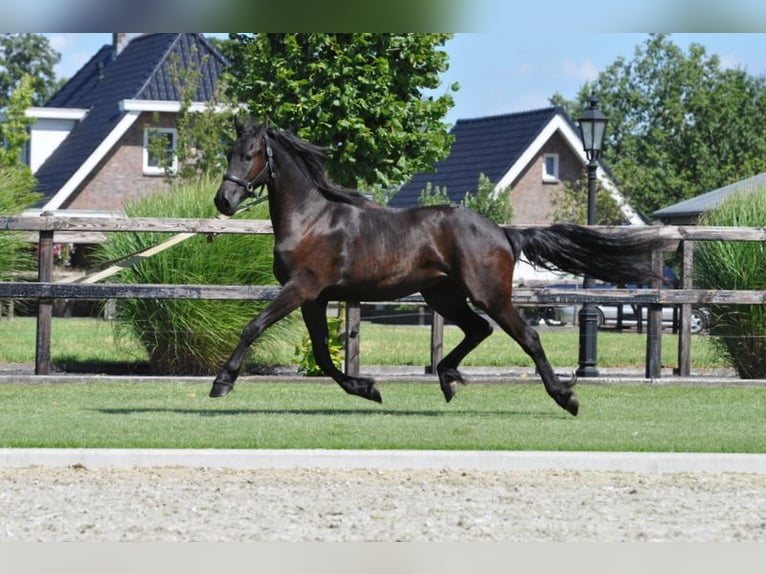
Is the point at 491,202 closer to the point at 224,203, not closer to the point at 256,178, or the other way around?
the point at 256,178

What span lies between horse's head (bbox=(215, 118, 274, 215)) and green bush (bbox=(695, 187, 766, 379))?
655 centimetres

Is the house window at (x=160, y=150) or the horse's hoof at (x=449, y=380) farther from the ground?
the house window at (x=160, y=150)

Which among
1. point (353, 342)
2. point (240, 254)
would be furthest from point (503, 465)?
point (240, 254)

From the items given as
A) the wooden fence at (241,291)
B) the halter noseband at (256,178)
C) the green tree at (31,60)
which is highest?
the green tree at (31,60)

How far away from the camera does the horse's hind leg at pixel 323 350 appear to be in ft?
36.3

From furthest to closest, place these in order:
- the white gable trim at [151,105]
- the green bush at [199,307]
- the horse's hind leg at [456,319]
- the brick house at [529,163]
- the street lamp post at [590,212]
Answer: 1. the brick house at [529,163]
2. the white gable trim at [151,105]
3. the street lamp post at [590,212]
4. the green bush at [199,307]
5. the horse's hind leg at [456,319]

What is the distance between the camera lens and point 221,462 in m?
8.55

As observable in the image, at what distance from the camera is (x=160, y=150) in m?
35.4

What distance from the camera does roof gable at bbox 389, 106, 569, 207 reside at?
45566 millimetres

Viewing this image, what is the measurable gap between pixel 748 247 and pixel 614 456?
24.4ft

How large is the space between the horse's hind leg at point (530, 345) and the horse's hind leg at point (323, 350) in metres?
1.20

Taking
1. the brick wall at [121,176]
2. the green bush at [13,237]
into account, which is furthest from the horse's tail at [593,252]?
the brick wall at [121,176]

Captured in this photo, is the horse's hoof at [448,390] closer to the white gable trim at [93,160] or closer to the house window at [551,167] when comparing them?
the white gable trim at [93,160]

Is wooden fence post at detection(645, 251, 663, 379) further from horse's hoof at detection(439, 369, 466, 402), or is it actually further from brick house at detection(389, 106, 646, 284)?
brick house at detection(389, 106, 646, 284)
